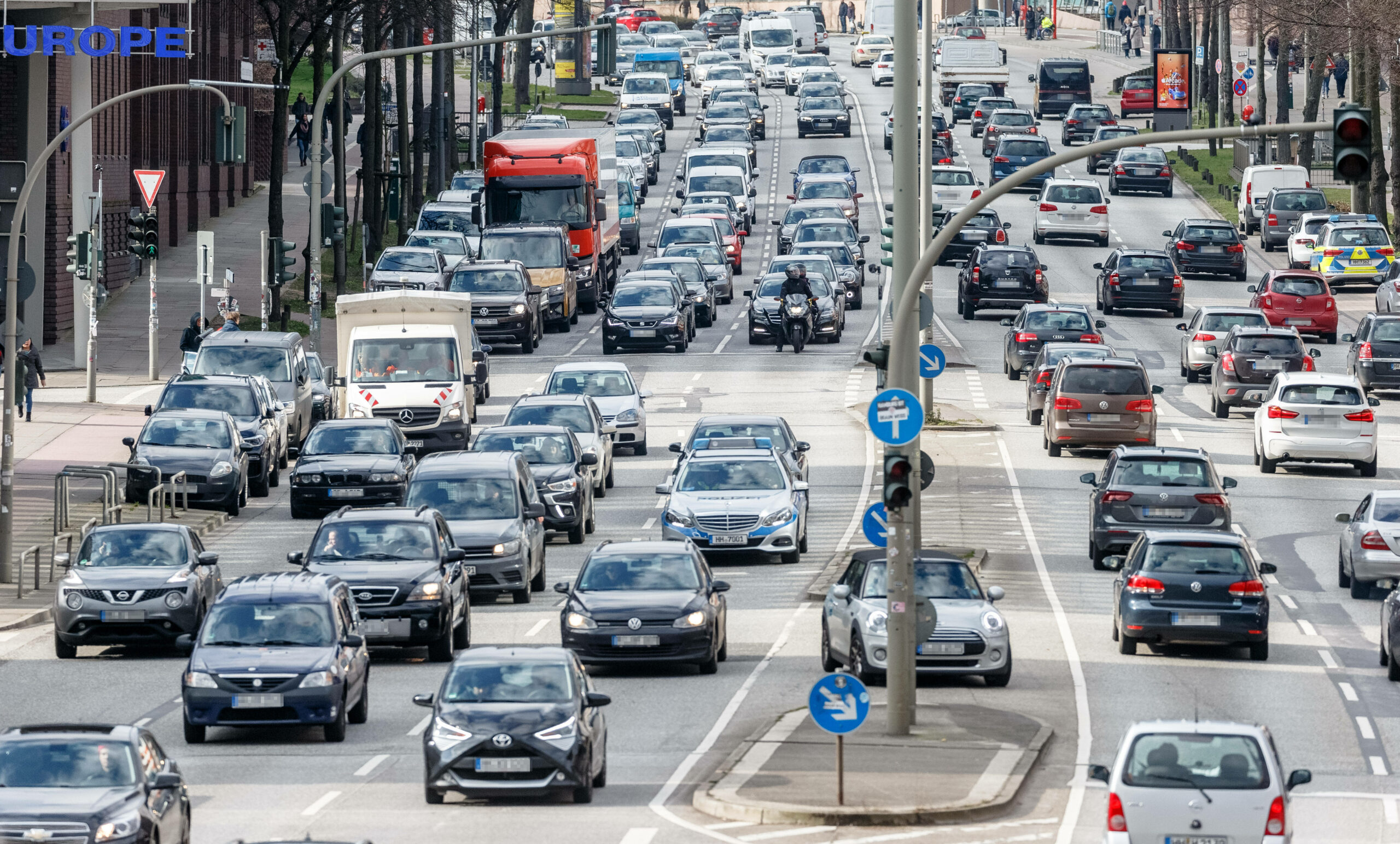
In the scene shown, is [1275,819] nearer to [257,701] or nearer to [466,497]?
[257,701]

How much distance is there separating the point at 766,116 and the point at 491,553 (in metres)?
82.6

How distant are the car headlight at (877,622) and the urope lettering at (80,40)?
93.1 ft

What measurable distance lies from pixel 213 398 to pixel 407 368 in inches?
148

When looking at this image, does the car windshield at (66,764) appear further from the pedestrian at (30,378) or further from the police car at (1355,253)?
the police car at (1355,253)

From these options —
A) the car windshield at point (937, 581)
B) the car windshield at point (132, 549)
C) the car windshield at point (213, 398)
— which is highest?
the car windshield at point (213, 398)

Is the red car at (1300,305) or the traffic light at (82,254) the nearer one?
the traffic light at (82,254)

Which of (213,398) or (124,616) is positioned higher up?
(213,398)

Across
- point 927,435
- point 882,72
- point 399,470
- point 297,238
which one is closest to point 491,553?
point 399,470

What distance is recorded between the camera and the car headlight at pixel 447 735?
19500 millimetres

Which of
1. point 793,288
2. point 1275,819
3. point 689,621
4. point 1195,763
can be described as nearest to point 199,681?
point 689,621

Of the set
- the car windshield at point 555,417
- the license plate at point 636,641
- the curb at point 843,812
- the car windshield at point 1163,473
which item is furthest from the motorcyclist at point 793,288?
the curb at point 843,812

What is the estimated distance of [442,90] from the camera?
3041 inches

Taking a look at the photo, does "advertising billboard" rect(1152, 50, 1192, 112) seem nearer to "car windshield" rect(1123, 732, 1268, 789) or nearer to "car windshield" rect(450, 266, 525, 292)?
"car windshield" rect(450, 266, 525, 292)

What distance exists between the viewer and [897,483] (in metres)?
21.5
